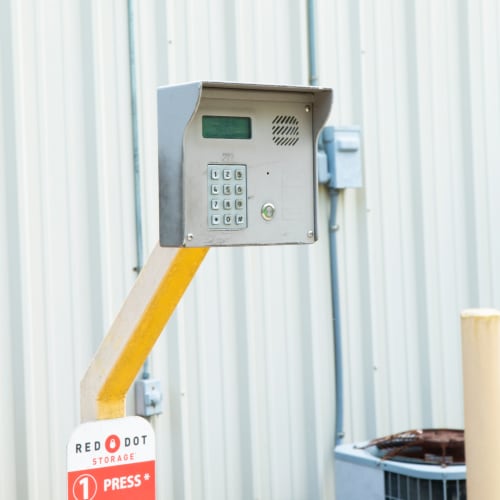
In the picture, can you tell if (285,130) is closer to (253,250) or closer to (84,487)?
(84,487)

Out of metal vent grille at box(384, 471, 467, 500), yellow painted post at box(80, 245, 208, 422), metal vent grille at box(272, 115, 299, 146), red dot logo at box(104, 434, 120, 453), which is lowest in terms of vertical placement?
metal vent grille at box(384, 471, 467, 500)

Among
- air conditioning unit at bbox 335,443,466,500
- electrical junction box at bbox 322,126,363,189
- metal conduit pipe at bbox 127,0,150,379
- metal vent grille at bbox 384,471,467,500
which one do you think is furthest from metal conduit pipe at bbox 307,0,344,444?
metal conduit pipe at bbox 127,0,150,379

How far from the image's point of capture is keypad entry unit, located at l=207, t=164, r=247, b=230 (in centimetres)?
234

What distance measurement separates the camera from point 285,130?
2.48 metres

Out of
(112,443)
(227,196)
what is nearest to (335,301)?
(112,443)

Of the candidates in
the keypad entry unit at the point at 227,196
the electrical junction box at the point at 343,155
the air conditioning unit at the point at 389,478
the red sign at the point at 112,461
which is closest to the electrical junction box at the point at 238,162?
the keypad entry unit at the point at 227,196

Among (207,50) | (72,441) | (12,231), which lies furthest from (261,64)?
(72,441)

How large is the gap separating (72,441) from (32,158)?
1581 mm

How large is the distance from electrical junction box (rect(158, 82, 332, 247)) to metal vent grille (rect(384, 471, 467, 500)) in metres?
1.53

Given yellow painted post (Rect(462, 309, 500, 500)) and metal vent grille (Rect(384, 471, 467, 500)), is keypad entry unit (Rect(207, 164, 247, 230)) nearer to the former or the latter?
yellow painted post (Rect(462, 309, 500, 500))

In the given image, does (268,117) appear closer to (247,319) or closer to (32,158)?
(32,158)

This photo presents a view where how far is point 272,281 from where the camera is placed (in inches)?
177

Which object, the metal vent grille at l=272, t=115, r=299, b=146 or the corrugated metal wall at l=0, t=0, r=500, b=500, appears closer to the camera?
the metal vent grille at l=272, t=115, r=299, b=146

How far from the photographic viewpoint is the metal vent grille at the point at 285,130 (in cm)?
246
